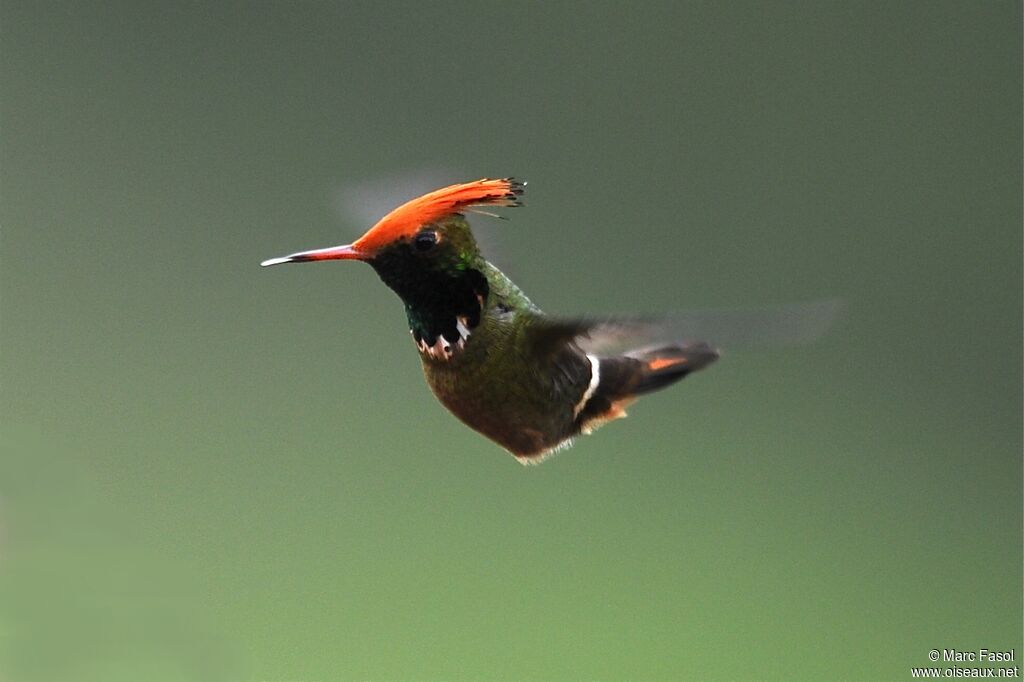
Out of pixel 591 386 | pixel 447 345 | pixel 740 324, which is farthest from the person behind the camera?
pixel 591 386

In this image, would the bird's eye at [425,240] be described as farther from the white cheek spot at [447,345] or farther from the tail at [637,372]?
the tail at [637,372]

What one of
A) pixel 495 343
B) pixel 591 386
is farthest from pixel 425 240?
pixel 591 386

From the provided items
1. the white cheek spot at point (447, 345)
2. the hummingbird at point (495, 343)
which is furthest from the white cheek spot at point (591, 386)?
the white cheek spot at point (447, 345)

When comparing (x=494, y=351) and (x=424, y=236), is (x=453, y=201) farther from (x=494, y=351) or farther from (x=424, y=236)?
(x=494, y=351)

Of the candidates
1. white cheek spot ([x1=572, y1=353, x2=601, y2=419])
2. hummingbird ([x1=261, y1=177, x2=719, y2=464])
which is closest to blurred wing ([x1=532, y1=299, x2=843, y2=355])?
hummingbird ([x1=261, y1=177, x2=719, y2=464])

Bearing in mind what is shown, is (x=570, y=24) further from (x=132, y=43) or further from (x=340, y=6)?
(x=132, y=43)

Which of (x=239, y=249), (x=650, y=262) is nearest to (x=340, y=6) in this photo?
(x=239, y=249)

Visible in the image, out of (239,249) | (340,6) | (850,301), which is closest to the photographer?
(850,301)
